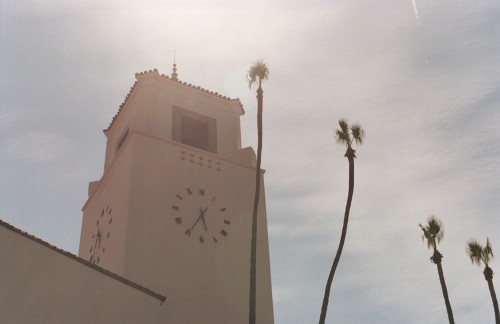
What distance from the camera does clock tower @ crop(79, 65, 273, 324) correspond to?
1928 centimetres

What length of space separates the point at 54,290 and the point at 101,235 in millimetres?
7721

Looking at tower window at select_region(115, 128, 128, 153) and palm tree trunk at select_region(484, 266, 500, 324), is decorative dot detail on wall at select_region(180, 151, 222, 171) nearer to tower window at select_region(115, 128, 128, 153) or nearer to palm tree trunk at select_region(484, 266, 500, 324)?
tower window at select_region(115, 128, 128, 153)

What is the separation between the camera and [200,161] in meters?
22.8

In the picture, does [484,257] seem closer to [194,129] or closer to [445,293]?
[445,293]

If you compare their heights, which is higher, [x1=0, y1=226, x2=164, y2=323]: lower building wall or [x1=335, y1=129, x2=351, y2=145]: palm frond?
[x1=335, y1=129, x2=351, y2=145]: palm frond

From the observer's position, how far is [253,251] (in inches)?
702


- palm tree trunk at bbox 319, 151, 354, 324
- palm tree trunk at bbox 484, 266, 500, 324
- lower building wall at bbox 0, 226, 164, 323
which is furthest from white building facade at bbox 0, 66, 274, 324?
palm tree trunk at bbox 484, 266, 500, 324

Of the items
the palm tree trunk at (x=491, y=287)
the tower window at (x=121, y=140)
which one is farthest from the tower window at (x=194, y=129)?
the palm tree trunk at (x=491, y=287)

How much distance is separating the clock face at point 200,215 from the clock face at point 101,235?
245 centimetres

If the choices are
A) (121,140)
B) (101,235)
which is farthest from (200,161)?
(101,235)

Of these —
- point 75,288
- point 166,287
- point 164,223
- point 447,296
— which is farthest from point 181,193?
point 447,296

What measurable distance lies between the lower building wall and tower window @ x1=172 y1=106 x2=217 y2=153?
932cm

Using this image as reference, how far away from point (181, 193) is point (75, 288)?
757 cm

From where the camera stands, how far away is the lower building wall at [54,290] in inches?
525
